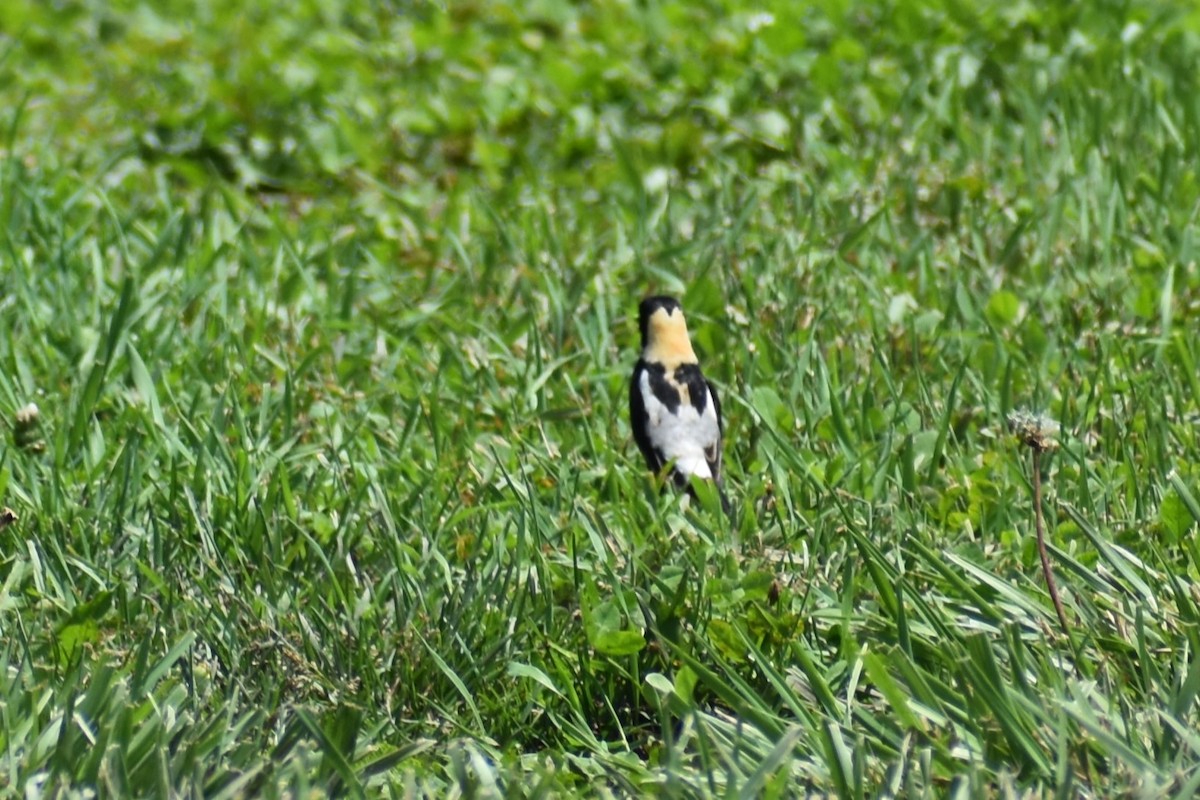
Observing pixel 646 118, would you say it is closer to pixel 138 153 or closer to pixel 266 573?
pixel 138 153

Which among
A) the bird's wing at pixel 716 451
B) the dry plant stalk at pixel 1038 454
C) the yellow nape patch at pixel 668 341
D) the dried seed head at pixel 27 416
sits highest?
the dry plant stalk at pixel 1038 454

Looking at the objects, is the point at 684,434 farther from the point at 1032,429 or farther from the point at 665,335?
the point at 1032,429

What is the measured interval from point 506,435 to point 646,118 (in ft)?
8.76

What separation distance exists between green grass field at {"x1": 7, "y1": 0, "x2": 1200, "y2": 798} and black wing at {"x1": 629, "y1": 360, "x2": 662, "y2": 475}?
0.14 m

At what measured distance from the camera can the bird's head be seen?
3.92 m

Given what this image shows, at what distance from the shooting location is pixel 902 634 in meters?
2.85

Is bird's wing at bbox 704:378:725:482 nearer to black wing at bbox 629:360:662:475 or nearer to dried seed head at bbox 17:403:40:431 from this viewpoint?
black wing at bbox 629:360:662:475

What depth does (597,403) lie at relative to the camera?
436 centimetres

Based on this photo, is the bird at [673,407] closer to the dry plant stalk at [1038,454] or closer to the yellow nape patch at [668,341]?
the yellow nape patch at [668,341]

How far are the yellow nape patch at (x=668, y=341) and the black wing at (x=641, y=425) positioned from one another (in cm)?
5

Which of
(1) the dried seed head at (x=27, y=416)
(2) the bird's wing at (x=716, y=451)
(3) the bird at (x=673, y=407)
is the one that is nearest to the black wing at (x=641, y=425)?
(3) the bird at (x=673, y=407)

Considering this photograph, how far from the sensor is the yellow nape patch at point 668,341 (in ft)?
12.9

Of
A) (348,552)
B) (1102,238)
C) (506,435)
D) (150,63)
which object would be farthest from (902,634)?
(150,63)

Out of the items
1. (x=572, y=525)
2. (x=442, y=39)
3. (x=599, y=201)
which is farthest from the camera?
(x=442, y=39)
